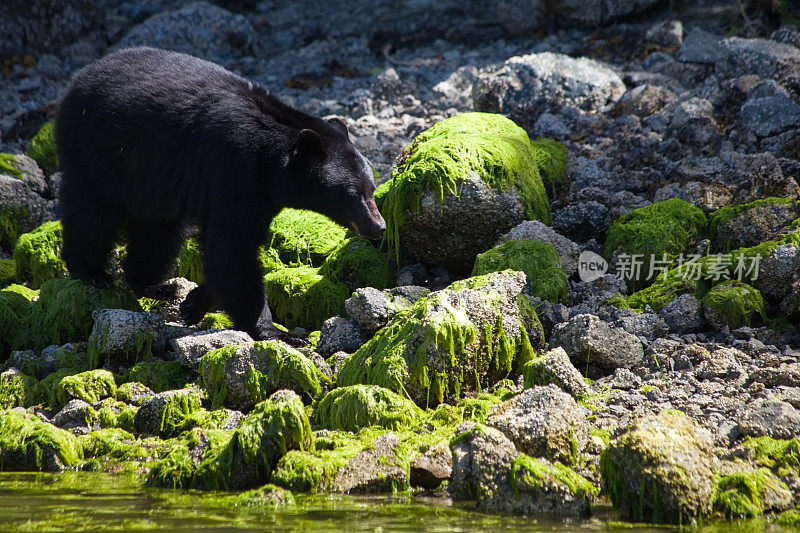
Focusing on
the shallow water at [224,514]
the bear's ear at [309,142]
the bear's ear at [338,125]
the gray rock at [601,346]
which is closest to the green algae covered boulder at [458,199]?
the bear's ear at [338,125]

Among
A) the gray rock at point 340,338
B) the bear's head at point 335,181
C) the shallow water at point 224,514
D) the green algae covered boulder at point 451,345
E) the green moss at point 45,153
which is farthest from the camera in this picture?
the green moss at point 45,153

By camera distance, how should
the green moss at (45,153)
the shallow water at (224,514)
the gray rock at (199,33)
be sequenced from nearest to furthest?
the shallow water at (224,514) < the green moss at (45,153) < the gray rock at (199,33)

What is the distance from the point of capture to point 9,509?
374cm

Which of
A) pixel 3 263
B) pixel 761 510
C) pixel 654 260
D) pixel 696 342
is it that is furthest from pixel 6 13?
pixel 761 510

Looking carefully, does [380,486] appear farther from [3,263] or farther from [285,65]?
[285,65]

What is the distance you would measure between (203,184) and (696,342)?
148 inches

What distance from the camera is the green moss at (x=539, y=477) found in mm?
3742

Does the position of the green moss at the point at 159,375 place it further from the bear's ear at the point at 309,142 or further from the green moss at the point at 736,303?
the green moss at the point at 736,303

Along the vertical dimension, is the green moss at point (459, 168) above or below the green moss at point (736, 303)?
above

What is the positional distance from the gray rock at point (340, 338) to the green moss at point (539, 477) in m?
2.30

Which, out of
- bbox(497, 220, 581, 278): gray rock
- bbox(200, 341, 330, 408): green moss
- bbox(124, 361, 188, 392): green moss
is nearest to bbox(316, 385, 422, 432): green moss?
bbox(200, 341, 330, 408): green moss

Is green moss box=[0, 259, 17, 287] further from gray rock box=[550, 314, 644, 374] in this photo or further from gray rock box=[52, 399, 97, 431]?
gray rock box=[550, 314, 644, 374]

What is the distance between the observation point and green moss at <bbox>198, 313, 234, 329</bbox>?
673 centimetres

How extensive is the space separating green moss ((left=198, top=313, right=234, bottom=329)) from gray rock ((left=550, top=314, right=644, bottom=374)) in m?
2.78
